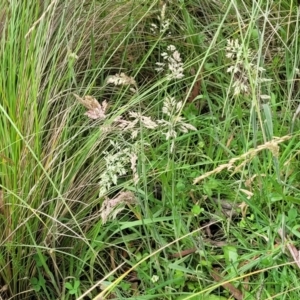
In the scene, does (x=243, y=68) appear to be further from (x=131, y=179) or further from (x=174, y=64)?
(x=131, y=179)

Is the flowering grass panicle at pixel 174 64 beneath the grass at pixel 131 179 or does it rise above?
above

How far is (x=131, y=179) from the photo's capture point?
161 centimetres

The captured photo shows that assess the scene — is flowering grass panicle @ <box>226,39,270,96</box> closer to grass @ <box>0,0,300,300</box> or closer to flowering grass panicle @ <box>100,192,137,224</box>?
grass @ <box>0,0,300,300</box>

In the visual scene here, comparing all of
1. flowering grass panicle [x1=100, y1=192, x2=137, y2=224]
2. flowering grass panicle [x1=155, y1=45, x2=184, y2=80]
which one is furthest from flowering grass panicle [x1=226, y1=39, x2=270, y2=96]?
flowering grass panicle [x1=100, y1=192, x2=137, y2=224]

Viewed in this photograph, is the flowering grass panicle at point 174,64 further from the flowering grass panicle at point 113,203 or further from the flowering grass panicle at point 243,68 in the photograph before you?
the flowering grass panicle at point 113,203

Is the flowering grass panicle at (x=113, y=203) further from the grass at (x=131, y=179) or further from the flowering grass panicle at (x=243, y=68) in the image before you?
the flowering grass panicle at (x=243, y=68)

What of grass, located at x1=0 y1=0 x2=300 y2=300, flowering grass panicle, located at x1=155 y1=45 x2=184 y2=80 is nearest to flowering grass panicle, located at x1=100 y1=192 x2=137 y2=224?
grass, located at x1=0 y1=0 x2=300 y2=300

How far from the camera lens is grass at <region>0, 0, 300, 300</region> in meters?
1.44

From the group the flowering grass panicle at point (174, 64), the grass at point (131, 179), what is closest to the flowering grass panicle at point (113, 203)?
the grass at point (131, 179)

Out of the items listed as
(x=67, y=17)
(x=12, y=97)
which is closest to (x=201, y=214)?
(x=12, y=97)

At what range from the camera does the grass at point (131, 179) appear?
1438 mm

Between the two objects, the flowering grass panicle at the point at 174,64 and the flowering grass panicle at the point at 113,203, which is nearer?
the flowering grass panicle at the point at 113,203

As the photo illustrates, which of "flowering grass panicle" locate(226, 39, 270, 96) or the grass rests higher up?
"flowering grass panicle" locate(226, 39, 270, 96)

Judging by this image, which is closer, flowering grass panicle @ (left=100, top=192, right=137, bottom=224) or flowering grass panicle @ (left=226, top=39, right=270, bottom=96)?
flowering grass panicle @ (left=100, top=192, right=137, bottom=224)
